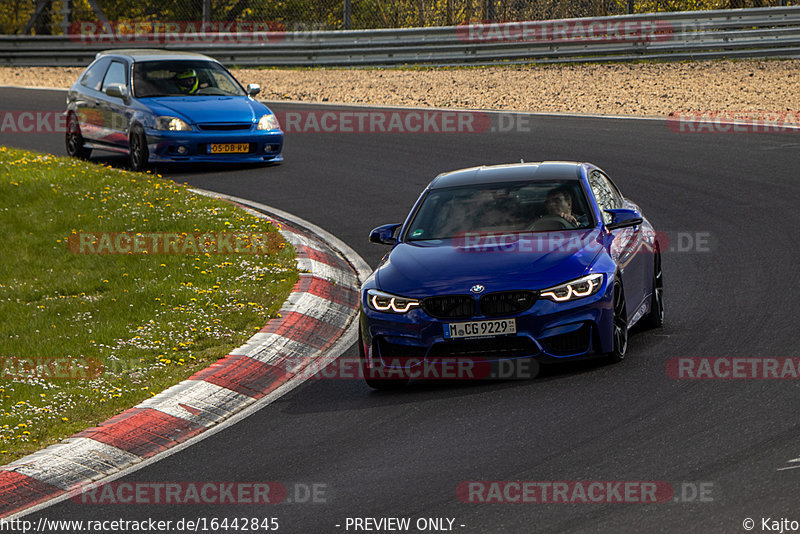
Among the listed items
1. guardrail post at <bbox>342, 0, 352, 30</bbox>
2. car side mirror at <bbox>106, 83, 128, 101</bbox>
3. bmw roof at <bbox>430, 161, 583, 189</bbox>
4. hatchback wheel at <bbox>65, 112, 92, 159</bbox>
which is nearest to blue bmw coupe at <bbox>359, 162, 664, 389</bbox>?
bmw roof at <bbox>430, 161, 583, 189</bbox>

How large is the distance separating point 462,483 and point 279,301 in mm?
4570

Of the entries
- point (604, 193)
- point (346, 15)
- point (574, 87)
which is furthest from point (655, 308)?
point (346, 15)

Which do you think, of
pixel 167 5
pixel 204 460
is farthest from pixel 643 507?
pixel 167 5

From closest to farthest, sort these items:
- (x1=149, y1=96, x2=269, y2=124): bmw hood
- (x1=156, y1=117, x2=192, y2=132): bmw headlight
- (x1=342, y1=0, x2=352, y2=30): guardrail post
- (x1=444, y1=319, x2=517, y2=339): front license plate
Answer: (x1=444, y1=319, x2=517, y2=339): front license plate < (x1=156, y1=117, x2=192, y2=132): bmw headlight < (x1=149, y1=96, x2=269, y2=124): bmw hood < (x1=342, y1=0, x2=352, y2=30): guardrail post

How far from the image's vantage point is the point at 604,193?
9.73 meters

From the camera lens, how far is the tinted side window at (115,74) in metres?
18.9

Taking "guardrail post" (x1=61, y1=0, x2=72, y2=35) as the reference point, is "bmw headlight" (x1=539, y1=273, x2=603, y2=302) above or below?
below

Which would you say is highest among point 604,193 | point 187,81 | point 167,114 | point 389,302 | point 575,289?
point 187,81

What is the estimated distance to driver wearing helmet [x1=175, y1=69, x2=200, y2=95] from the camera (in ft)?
61.7

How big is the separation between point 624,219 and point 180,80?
457 inches

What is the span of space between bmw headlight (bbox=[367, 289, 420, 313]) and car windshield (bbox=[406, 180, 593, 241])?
3.20 ft

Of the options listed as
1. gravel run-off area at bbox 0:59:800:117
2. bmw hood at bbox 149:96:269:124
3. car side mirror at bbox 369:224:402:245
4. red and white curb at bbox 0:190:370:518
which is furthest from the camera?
gravel run-off area at bbox 0:59:800:117

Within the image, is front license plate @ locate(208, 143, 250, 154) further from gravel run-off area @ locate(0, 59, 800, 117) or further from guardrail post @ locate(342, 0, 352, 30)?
guardrail post @ locate(342, 0, 352, 30)

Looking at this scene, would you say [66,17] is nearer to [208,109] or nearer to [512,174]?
[208,109]
